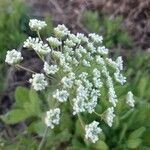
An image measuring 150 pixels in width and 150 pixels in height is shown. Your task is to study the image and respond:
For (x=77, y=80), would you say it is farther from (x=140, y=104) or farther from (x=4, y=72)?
(x=4, y=72)

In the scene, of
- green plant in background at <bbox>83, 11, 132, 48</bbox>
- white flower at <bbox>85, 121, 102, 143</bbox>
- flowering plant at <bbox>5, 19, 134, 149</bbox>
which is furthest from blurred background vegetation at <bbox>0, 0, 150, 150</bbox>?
white flower at <bbox>85, 121, 102, 143</bbox>

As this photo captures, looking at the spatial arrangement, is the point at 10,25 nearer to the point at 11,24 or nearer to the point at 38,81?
the point at 11,24

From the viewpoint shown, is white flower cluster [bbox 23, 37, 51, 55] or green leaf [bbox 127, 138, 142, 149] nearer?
white flower cluster [bbox 23, 37, 51, 55]

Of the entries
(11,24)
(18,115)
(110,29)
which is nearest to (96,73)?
(18,115)

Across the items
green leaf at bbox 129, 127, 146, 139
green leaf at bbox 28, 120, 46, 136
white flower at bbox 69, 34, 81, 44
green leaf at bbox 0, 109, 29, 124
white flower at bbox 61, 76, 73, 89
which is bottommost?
white flower at bbox 61, 76, 73, 89

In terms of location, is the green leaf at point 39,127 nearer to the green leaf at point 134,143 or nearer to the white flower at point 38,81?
the green leaf at point 134,143

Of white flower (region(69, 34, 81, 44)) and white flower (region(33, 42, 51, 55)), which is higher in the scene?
white flower (region(69, 34, 81, 44))

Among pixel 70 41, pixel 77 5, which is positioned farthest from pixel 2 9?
pixel 70 41

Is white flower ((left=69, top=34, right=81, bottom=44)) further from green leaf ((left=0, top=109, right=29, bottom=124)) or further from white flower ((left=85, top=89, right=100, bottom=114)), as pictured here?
green leaf ((left=0, top=109, right=29, bottom=124))
